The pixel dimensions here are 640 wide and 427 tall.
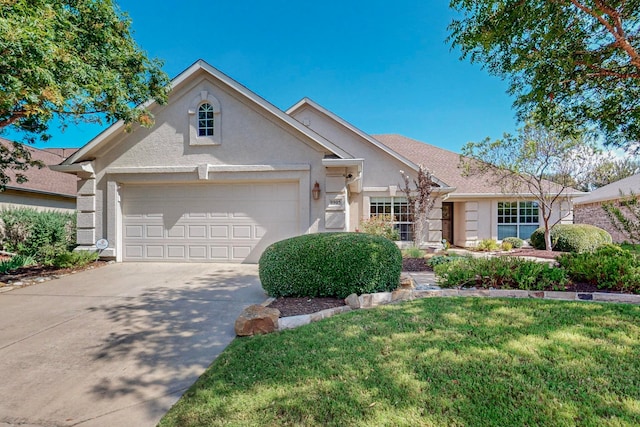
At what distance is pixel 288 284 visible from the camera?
5492 mm

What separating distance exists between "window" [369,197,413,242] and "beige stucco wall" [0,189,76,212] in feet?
53.2

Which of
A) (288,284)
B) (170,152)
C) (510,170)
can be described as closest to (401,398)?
(288,284)

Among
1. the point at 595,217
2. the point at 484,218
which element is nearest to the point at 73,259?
the point at 484,218

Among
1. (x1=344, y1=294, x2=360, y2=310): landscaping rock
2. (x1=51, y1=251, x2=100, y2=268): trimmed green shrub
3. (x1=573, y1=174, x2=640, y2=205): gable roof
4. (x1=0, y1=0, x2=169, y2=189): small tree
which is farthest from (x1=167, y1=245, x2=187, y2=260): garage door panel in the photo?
(x1=573, y1=174, x2=640, y2=205): gable roof

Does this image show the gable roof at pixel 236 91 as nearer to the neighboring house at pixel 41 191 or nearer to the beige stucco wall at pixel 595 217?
A: the neighboring house at pixel 41 191

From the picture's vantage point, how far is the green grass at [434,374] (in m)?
2.38

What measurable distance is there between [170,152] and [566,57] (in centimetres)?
993

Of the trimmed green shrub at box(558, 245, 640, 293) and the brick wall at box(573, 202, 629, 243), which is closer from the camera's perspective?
the trimmed green shrub at box(558, 245, 640, 293)

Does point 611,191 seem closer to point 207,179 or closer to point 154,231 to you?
point 207,179

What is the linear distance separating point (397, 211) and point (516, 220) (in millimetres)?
6346

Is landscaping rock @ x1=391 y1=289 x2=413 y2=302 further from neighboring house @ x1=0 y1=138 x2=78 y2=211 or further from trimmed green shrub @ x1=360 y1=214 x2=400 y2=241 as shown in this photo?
neighboring house @ x1=0 y1=138 x2=78 y2=211

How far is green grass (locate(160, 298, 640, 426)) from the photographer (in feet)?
7.82

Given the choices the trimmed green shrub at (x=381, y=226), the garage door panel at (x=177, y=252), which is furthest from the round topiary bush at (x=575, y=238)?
the garage door panel at (x=177, y=252)

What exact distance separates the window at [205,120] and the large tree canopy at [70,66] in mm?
1210
